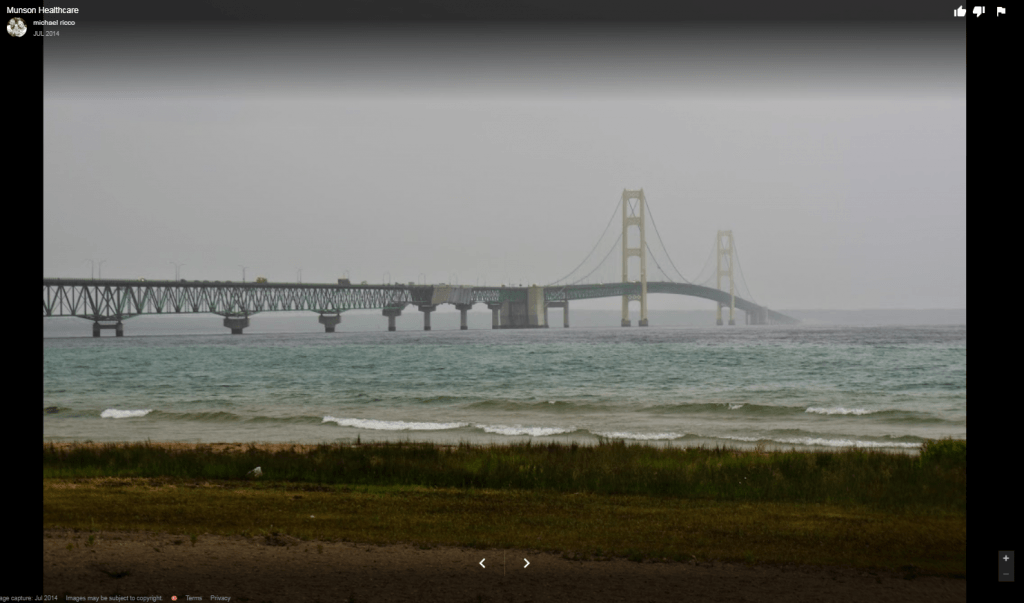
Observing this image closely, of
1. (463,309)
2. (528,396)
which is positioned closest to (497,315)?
(463,309)

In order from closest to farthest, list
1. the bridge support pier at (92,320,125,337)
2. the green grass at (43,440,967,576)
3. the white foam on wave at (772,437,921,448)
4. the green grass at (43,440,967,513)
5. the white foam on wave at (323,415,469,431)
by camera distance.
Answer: the green grass at (43,440,967,576)
the green grass at (43,440,967,513)
the white foam on wave at (772,437,921,448)
the white foam on wave at (323,415,469,431)
the bridge support pier at (92,320,125,337)

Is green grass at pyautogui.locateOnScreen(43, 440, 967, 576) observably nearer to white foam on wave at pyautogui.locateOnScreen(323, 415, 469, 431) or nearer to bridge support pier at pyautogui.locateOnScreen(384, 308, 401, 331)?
white foam on wave at pyautogui.locateOnScreen(323, 415, 469, 431)

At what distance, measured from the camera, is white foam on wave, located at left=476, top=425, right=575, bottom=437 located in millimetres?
16391

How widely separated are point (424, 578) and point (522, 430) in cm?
1314

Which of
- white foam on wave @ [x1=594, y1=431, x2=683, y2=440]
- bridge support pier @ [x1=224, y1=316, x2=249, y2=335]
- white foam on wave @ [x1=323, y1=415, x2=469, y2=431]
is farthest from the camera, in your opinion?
bridge support pier @ [x1=224, y1=316, x2=249, y2=335]

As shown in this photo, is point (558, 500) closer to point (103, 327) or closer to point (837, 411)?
point (837, 411)

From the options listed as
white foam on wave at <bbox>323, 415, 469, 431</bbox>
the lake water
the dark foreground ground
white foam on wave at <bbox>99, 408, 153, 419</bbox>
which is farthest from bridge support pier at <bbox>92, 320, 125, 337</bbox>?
the dark foreground ground

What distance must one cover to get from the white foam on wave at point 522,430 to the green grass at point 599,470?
5.64m

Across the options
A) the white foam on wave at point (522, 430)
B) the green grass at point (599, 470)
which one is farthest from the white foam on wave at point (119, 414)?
the green grass at point (599, 470)

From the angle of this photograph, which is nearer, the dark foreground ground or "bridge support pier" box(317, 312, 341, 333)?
the dark foreground ground
